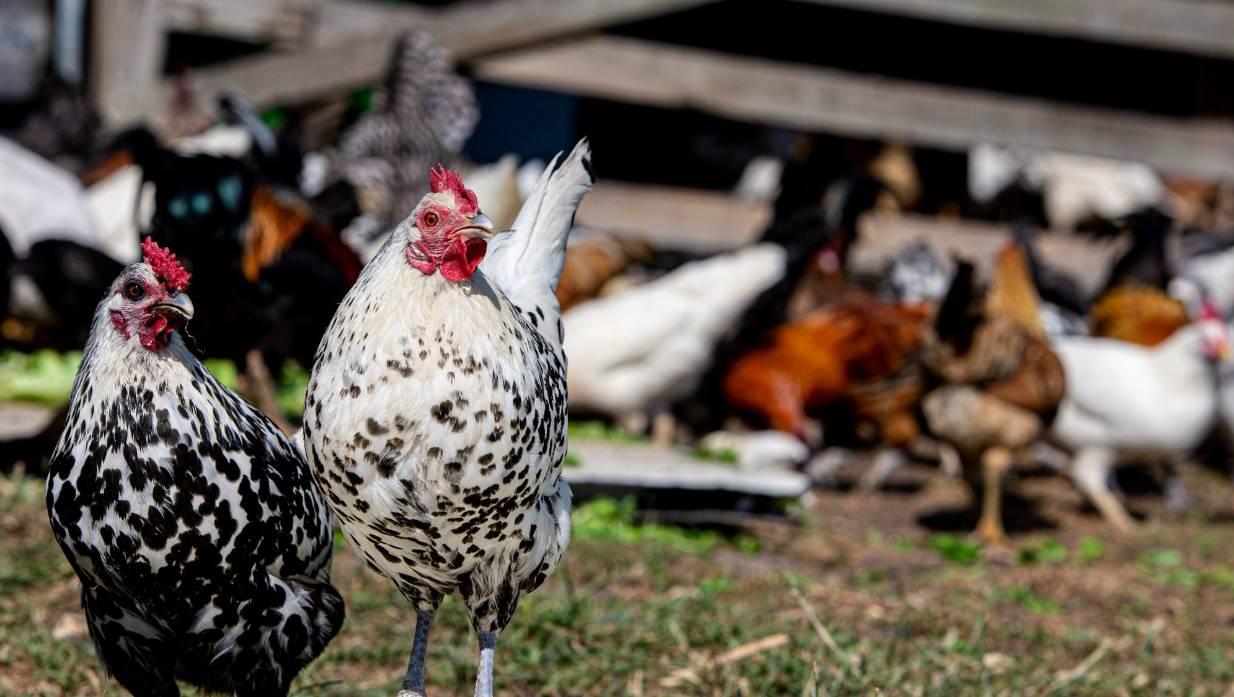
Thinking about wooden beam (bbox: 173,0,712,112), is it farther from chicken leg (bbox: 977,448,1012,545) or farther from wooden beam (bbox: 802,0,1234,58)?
chicken leg (bbox: 977,448,1012,545)

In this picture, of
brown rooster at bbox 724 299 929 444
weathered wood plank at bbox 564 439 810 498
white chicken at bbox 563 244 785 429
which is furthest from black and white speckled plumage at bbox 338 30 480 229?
weathered wood plank at bbox 564 439 810 498

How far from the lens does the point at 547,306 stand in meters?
3.27

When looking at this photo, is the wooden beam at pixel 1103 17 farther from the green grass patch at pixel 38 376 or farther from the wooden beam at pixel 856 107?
the green grass patch at pixel 38 376

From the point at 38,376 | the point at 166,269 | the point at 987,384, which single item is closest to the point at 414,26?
the point at 38,376

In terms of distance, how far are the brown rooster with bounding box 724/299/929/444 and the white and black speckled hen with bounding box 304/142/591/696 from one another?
4527 millimetres

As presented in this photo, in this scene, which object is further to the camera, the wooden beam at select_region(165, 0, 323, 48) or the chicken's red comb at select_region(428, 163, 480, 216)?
the wooden beam at select_region(165, 0, 323, 48)

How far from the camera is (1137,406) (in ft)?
23.0

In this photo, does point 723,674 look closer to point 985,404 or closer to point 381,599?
point 381,599

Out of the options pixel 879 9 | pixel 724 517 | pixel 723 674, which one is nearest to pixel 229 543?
pixel 723 674

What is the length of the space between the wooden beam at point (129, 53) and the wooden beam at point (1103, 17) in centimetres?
449

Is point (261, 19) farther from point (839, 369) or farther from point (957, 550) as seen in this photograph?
point (957, 550)

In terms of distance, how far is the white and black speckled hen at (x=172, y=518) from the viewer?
2627 millimetres

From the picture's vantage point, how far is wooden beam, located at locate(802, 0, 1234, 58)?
8609 millimetres

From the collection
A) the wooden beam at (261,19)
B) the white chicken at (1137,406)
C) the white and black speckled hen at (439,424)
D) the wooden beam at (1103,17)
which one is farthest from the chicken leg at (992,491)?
the wooden beam at (261,19)
